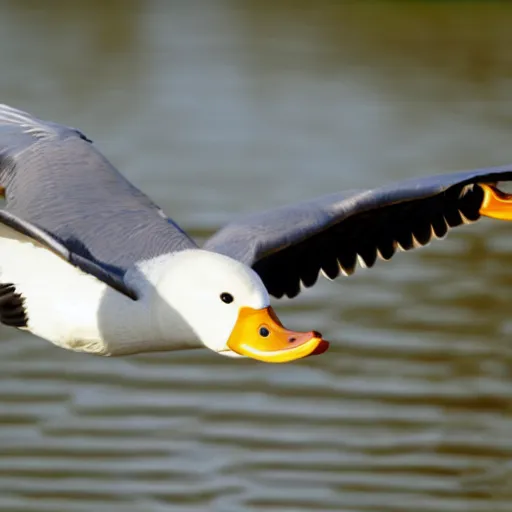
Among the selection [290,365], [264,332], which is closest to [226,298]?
[264,332]

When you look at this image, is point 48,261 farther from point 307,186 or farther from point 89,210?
point 307,186

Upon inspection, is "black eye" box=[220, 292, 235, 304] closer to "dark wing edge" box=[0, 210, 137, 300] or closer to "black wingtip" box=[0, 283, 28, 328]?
"dark wing edge" box=[0, 210, 137, 300]

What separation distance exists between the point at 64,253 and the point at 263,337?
61cm

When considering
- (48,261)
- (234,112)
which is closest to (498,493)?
(48,261)

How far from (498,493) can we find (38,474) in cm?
291

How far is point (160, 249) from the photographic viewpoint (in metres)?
5.42

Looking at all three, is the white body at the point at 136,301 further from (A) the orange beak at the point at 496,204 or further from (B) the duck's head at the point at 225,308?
(A) the orange beak at the point at 496,204

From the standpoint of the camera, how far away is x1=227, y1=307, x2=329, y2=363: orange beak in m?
4.97

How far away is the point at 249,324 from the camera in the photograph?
5016mm

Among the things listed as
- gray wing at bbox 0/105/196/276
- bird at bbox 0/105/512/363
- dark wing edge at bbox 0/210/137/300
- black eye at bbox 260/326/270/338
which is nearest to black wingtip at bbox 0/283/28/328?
bird at bbox 0/105/512/363

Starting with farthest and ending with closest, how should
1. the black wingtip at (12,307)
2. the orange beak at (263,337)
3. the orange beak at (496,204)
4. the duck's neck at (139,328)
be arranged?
1. the orange beak at (496,204)
2. the black wingtip at (12,307)
3. the duck's neck at (139,328)
4. the orange beak at (263,337)

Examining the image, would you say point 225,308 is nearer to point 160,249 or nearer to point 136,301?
point 136,301

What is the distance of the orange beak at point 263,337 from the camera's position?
497 cm

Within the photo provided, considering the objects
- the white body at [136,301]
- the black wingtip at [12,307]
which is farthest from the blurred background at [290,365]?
the white body at [136,301]
